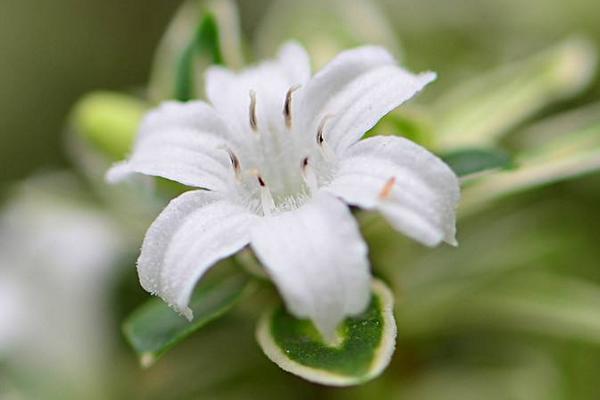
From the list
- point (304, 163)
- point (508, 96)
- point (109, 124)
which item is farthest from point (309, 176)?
point (508, 96)

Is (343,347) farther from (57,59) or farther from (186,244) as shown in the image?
(57,59)

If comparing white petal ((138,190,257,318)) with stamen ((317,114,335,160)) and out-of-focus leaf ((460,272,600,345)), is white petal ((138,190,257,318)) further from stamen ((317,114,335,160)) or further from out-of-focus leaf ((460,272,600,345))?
out-of-focus leaf ((460,272,600,345))

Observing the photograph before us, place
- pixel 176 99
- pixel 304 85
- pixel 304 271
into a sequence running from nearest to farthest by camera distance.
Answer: pixel 304 271 < pixel 304 85 < pixel 176 99

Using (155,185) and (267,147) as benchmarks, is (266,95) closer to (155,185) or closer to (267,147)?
(267,147)

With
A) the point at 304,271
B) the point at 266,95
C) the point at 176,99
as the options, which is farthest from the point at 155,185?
the point at 304,271

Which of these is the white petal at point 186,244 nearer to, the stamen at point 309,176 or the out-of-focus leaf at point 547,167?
the stamen at point 309,176

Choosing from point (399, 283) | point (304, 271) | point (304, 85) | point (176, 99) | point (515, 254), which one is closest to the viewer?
point (304, 271)
